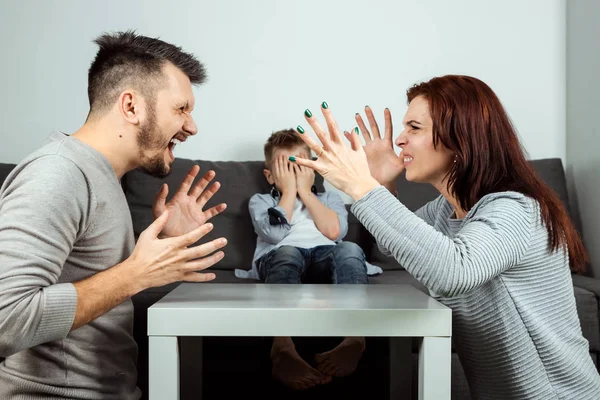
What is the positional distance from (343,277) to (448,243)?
108 cm

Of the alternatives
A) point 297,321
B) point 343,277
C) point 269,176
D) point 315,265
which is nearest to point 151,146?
point 297,321

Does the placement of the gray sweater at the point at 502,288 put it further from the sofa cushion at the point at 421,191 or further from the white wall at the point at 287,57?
the white wall at the point at 287,57

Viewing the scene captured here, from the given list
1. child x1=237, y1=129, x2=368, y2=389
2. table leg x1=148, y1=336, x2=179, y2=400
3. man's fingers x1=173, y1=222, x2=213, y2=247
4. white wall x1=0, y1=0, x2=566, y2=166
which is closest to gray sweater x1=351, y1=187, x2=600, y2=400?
man's fingers x1=173, y1=222, x2=213, y2=247

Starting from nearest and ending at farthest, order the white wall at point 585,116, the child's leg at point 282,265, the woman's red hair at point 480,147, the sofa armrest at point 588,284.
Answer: the woman's red hair at point 480,147, the sofa armrest at point 588,284, the child's leg at point 282,265, the white wall at point 585,116

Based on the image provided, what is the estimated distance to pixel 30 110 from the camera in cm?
275

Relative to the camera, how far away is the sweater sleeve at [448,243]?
1.00 metres

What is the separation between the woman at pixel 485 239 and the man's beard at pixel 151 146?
12.8 inches

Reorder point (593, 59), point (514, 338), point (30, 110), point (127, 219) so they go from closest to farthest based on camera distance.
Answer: point (514, 338)
point (127, 219)
point (593, 59)
point (30, 110)

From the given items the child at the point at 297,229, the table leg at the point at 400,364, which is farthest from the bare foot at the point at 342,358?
the table leg at the point at 400,364

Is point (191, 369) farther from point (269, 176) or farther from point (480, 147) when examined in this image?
point (269, 176)

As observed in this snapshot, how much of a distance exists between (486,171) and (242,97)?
1.71 meters

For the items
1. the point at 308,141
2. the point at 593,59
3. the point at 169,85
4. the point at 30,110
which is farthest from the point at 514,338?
the point at 30,110

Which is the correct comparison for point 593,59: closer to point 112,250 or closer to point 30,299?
point 112,250

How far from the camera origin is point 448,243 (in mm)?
1006
